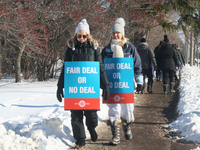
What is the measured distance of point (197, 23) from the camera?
17234 millimetres

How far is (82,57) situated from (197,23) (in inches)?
608

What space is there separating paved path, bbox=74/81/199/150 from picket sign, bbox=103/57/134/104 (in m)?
0.73

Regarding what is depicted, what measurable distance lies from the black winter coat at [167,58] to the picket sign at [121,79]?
5.27 metres

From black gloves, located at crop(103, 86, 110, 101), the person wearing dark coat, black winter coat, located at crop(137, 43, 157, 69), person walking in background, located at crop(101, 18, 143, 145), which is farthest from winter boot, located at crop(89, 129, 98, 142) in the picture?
the person wearing dark coat

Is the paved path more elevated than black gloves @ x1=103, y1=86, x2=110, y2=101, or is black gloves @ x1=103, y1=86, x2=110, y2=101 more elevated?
black gloves @ x1=103, y1=86, x2=110, y2=101

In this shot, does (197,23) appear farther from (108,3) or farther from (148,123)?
(148,123)

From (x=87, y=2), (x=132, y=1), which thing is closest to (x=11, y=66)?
(x=87, y=2)

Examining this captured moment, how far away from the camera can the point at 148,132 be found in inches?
186

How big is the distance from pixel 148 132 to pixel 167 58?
4979 mm

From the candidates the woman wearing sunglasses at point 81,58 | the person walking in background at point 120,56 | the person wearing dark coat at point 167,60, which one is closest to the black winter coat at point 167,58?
the person wearing dark coat at point 167,60

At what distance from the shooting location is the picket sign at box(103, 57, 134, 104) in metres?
4.11

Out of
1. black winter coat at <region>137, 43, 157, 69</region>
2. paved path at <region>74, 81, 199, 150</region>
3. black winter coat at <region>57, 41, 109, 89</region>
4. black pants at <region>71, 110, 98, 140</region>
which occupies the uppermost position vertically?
black winter coat at <region>137, 43, 157, 69</region>

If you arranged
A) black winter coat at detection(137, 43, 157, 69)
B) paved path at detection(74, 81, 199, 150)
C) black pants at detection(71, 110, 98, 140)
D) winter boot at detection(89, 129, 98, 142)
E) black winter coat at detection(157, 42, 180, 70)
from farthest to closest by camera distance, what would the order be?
1. black winter coat at detection(157, 42, 180, 70)
2. black winter coat at detection(137, 43, 157, 69)
3. winter boot at detection(89, 129, 98, 142)
4. paved path at detection(74, 81, 199, 150)
5. black pants at detection(71, 110, 98, 140)

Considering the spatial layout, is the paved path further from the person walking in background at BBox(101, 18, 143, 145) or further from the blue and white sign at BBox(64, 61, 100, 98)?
the blue and white sign at BBox(64, 61, 100, 98)
